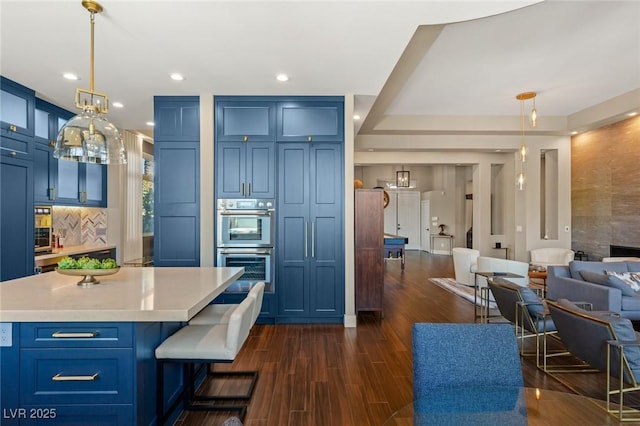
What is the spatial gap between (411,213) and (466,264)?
7.05 metres

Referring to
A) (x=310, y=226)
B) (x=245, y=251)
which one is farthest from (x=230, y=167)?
(x=310, y=226)

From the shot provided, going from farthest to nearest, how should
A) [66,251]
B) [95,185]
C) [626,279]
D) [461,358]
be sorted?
[95,185]
[66,251]
[626,279]
[461,358]

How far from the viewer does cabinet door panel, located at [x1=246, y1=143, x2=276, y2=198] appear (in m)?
4.25

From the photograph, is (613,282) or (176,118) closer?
(613,282)

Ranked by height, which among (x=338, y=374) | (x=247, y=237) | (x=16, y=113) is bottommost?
(x=338, y=374)

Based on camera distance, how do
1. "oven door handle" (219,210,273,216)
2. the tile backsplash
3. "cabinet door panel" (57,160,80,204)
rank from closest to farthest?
"oven door handle" (219,210,273,216), "cabinet door panel" (57,160,80,204), the tile backsplash

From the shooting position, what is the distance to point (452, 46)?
364cm

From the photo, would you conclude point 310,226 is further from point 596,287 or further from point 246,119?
point 596,287

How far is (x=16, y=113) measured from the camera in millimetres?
3879

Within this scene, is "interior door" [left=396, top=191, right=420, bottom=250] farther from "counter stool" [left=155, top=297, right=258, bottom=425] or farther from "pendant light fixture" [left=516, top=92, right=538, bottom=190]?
"counter stool" [left=155, top=297, right=258, bottom=425]

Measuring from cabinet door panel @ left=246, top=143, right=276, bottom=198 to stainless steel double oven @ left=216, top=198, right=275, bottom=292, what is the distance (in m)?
0.12

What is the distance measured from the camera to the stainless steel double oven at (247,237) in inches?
166

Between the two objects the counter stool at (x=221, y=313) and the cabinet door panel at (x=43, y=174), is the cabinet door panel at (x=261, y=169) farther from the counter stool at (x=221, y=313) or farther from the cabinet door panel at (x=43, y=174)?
the cabinet door panel at (x=43, y=174)

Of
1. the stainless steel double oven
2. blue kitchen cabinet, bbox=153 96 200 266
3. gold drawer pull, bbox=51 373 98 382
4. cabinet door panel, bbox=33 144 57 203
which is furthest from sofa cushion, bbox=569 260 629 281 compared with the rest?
cabinet door panel, bbox=33 144 57 203
